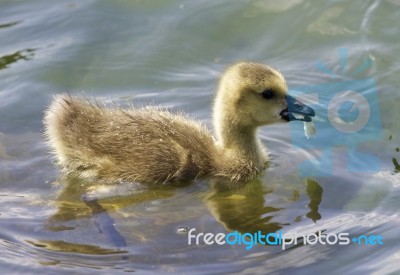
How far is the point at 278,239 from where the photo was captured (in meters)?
4.37

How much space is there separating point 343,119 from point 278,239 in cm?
164

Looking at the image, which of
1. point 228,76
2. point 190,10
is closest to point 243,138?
point 228,76

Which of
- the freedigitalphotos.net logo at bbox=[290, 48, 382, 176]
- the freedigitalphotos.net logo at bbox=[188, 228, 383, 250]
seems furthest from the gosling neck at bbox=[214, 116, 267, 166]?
the freedigitalphotos.net logo at bbox=[188, 228, 383, 250]

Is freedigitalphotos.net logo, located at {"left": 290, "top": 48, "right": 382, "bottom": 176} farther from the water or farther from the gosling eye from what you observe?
the gosling eye

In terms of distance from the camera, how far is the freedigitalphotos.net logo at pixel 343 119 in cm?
527

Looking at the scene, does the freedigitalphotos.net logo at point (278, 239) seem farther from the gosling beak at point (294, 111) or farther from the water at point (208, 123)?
the gosling beak at point (294, 111)

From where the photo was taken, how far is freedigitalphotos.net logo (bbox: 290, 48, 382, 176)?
17.3 feet

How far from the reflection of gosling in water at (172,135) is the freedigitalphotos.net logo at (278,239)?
0.61 m

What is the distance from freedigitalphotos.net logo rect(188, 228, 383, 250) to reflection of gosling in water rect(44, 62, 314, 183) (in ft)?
2.01

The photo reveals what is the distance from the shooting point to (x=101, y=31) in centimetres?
700

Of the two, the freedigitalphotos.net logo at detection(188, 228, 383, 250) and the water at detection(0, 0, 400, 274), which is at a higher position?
the water at detection(0, 0, 400, 274)

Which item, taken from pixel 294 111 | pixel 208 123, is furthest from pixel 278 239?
pixel 208 123

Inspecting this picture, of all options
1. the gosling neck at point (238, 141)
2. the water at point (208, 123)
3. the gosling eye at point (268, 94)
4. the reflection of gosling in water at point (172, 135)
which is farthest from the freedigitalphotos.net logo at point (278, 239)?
the gosling eye at point (268, 94)

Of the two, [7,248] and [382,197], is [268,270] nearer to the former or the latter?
[382,197]
